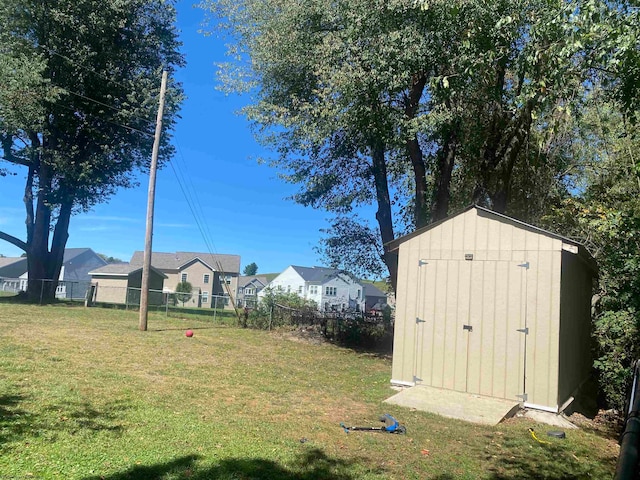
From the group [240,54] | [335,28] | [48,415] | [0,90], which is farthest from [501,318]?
[0,90]

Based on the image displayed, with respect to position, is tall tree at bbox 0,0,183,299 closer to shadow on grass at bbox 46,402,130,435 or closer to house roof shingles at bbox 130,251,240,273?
shadow on grass at bbox 46,402,130,435

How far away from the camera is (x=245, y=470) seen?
12.5ft

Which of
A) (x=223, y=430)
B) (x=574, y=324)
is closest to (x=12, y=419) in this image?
(x=223, y=430)

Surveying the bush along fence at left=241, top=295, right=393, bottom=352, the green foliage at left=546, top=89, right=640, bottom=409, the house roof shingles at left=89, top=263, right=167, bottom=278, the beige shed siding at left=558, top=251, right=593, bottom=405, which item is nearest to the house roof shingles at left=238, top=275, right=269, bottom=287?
the house roof shingles at left=89, top=263, right=167, bottom=278

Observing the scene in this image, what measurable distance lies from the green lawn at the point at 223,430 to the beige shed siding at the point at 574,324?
127 centimetres

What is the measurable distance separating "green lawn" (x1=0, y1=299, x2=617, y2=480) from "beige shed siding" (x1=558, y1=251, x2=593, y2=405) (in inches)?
50.1

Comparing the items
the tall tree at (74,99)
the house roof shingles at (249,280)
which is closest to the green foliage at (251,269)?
the house roof shingles at (249,280)

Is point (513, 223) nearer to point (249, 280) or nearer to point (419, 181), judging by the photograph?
point (419, 181)

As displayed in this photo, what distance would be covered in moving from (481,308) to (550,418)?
1.76 m

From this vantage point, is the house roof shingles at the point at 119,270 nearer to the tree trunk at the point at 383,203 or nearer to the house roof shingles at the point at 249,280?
the house roof shingles at the point at 249,280

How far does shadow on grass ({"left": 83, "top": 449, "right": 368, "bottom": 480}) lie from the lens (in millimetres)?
3555

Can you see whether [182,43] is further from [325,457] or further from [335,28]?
[325,457]

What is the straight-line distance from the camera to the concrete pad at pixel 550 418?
627cm

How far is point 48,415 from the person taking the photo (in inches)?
187
